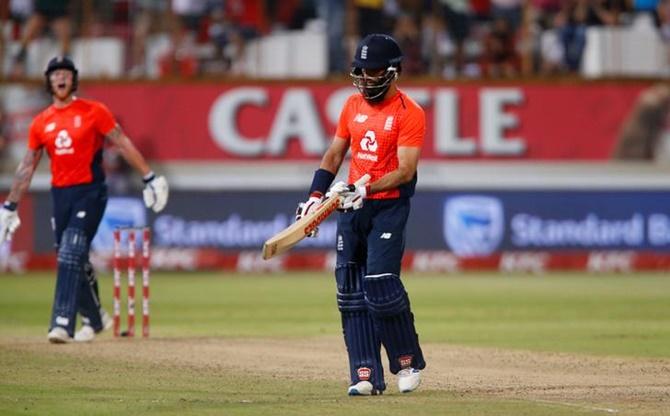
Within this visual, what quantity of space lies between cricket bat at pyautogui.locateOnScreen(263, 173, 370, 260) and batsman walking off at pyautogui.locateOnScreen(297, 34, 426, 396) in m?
0.12

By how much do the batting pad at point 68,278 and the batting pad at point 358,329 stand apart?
14.9 ft

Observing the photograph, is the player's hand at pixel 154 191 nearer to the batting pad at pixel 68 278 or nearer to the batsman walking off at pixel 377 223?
the batting pad at pixel 68 278

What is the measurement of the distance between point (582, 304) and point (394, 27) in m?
8.14

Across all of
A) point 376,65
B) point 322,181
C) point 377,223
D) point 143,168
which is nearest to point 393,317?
point 377,223

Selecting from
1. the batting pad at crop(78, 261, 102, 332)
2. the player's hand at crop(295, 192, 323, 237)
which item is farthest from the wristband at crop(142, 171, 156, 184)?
the player's hand at crop(295, 192, 323, 237)

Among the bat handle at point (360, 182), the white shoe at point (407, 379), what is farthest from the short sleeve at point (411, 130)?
the white shoe at point (407, 379)

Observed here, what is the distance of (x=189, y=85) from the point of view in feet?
86.9

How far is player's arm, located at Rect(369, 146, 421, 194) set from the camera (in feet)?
32.3

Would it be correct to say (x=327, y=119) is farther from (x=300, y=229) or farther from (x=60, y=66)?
(x=300, y=229)

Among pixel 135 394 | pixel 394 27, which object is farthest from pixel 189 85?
pixel 135 394

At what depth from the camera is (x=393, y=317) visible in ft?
32.9

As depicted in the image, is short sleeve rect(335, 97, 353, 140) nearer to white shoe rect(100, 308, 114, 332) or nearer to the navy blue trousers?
the navy blue trousers

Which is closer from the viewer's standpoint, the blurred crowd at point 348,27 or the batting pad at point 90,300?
the batting pad at point 90,300

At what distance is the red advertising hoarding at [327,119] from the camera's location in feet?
86.7
